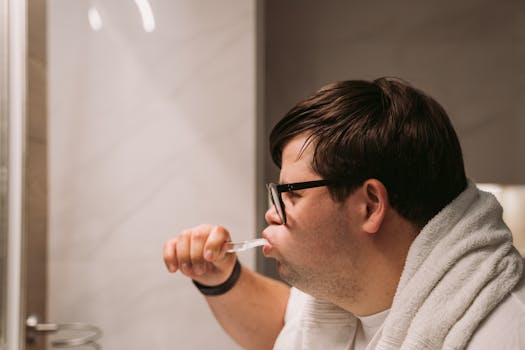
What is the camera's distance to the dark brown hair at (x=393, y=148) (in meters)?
0.82

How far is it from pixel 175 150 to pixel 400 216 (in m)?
0.79

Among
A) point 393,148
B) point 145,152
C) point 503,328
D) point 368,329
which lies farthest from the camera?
point 145,152

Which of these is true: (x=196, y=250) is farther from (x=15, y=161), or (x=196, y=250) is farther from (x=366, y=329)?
(x=15, y=161)

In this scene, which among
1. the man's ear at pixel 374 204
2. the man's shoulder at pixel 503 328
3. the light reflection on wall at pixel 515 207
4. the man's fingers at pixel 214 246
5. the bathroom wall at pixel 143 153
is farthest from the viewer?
the light reflection on wall at pixel 515 207

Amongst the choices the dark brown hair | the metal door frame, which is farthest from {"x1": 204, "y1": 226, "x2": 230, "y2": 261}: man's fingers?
the metal door frame

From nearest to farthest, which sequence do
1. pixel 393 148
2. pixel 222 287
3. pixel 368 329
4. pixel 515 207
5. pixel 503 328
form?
pixel 503 328 → pixel 393 148 → pixel 368 329 → pixel 222 287 → pixel 515 207

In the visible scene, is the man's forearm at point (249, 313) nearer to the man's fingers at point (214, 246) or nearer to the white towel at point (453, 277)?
the man's fingers at point (214, 246)

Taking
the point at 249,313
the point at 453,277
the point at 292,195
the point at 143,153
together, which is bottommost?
the point at 249,313

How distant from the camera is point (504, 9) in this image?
190 cm

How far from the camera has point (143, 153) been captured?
4.91 ft

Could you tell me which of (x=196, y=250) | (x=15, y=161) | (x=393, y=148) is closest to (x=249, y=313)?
(x=196, y=250)

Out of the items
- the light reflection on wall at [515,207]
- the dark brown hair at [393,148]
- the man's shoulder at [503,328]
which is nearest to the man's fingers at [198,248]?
the dark brown hair at [393,148]

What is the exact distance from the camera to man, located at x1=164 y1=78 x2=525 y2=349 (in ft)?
2.40

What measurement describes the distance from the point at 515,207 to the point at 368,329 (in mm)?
1194
